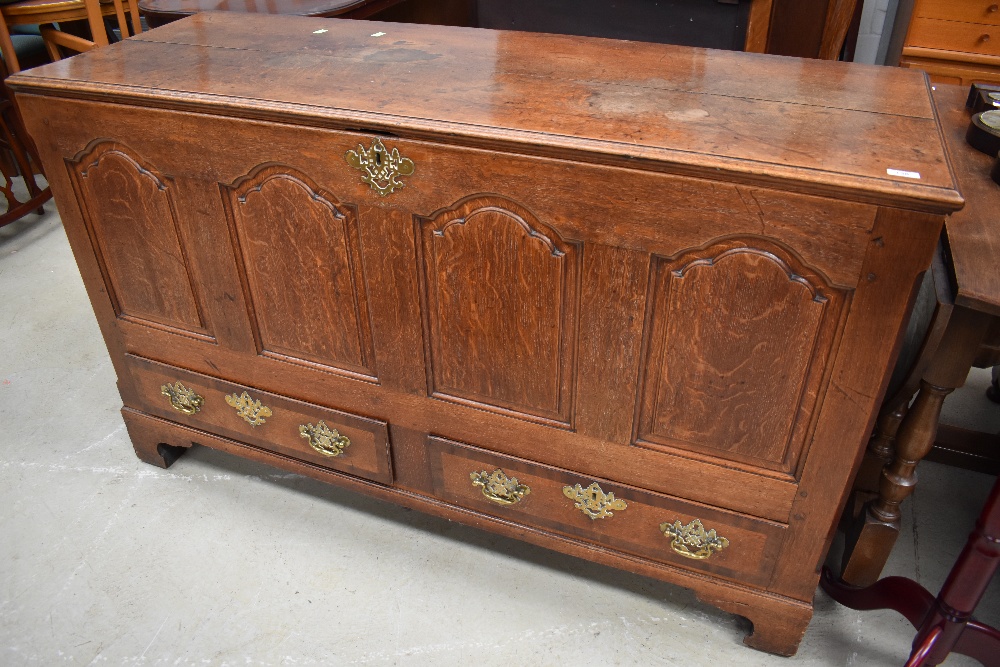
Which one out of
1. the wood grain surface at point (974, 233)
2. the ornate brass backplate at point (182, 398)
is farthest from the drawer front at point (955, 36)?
the ornate brass backplate at point (182, 398)

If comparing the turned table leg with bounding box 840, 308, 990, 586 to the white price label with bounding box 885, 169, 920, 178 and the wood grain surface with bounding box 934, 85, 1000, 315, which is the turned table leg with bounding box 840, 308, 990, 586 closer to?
the wood grain surface with bounding box 934, 85, 1000, 315

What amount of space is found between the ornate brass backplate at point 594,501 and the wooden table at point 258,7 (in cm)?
199

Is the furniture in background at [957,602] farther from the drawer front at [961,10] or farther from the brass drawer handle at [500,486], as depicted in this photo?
the drawer front at [961,10]

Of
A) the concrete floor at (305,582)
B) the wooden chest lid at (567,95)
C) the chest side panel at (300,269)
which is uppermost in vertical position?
the wooden chest lid at (567,95)

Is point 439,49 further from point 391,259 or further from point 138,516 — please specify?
point 138,516

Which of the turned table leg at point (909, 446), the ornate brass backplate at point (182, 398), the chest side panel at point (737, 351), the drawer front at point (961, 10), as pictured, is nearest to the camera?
the chest side panel at point (737, 351)

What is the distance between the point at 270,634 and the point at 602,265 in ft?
3.57

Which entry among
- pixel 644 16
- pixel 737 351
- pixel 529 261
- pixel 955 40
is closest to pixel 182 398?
pixel 529 261

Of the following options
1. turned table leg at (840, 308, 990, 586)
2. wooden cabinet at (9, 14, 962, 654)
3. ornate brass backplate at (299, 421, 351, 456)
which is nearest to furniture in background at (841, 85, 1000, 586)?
turned table leg at (840, 308, 990, 586)

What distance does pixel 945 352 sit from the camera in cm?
132

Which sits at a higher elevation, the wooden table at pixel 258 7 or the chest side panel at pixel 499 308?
the wooden table at pixel 258 7

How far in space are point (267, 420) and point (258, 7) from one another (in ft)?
5.66

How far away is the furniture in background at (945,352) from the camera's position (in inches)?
47.9

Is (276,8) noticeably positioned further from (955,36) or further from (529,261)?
(955,36)
